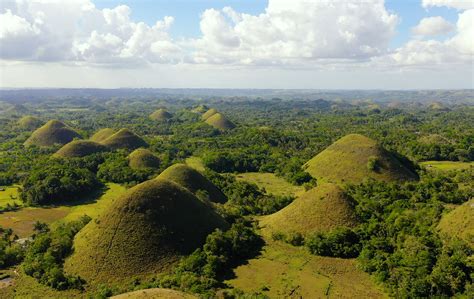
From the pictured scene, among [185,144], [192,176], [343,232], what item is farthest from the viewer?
[185,144]

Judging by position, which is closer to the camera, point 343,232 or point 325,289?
point 325,289

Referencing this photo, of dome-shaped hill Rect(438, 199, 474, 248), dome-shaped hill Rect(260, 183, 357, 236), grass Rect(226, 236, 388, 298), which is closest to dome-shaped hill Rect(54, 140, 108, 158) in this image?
dome-shaped hill Rect(260, 183, 357, 236)

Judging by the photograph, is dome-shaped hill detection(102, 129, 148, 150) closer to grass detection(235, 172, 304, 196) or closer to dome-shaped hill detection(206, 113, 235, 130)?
grass detection(235, 172, 304, 196)

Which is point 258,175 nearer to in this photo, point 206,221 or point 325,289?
point 206,221

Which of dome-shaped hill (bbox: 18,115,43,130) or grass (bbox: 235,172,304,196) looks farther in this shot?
dome-shaped hill (bbox: 18,115,43,130)

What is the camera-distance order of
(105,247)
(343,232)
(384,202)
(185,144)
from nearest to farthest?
(105,247) → (343,232) → (384,202) → (185,144)

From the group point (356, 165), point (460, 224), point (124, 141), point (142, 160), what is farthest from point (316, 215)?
point (124, 141)

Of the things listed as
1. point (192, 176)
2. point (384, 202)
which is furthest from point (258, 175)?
point (384, 202)
